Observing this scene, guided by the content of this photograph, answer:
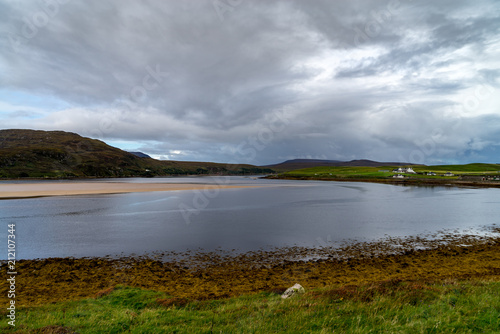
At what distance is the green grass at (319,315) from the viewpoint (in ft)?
23.7

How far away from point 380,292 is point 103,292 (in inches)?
535

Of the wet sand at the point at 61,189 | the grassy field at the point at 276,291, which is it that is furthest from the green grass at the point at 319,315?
the wet sand at the point at 61,189

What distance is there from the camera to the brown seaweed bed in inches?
613

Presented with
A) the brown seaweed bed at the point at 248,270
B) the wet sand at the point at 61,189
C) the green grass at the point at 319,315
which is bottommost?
the brown seaweed bed at the point at 248,270

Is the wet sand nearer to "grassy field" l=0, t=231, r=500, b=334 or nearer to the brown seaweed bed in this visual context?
the brown seaweed bed

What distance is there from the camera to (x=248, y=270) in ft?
61.7

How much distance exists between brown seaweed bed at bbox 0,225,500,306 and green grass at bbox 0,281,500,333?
374 cm

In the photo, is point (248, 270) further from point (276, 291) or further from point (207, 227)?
point (207, 227)

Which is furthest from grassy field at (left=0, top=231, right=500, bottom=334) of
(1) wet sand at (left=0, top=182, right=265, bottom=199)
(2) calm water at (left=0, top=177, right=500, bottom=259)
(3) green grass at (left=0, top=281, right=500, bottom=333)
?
(1) wet sand at (left=0, top=182, right=265, bottom=199)

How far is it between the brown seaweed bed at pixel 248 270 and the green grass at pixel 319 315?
3742 millimetres

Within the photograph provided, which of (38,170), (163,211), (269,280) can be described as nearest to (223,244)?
(269,280)

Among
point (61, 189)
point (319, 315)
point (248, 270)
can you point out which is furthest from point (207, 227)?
point (61, 189)

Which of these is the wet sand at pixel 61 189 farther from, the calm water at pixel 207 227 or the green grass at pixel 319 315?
the green grass at pixel 319 315

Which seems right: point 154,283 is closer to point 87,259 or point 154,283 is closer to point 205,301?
point 205,301
